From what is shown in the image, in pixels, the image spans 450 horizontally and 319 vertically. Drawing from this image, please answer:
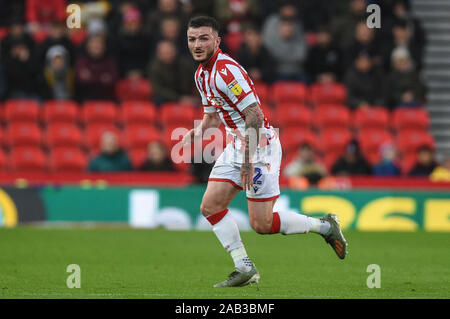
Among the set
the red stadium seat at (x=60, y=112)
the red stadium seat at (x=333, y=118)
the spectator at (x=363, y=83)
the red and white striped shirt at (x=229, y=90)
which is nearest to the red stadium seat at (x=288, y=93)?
the red stadium seat at (x=333, y=118)

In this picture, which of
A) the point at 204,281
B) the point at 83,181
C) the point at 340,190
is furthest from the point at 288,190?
the point at 204,281

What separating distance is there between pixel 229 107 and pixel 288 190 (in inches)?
234

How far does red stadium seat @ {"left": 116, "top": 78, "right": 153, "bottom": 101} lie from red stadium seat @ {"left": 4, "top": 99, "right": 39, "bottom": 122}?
1533 millimetres

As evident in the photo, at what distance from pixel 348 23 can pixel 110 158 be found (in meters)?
5.54

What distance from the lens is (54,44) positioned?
15.6 m

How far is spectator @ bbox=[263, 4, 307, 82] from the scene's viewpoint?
633 inches

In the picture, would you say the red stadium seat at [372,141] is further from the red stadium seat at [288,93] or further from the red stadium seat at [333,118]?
the red stadium seat at [288,93]

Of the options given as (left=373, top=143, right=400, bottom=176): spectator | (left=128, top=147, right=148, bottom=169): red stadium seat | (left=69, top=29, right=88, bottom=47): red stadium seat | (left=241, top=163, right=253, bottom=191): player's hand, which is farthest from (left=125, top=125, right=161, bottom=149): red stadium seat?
(left=241, top=163, right=253, bottom=191): player's hand

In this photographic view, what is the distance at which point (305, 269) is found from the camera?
877 cm

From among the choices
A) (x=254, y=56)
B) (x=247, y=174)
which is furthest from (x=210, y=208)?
(x=254, y=56)

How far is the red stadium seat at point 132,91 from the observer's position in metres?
16.1

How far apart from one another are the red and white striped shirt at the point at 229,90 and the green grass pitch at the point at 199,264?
1346 millimetres

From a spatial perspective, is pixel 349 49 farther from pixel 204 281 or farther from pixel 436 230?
pixel 204 281

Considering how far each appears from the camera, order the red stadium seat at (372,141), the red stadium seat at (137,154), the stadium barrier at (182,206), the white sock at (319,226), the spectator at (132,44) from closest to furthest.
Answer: the white sock at (319,226) → the stadium barrier at (182,206) → the red stadium seat at (137,154) → the red stadium seat at (372,141) → the spectator at (132,44)
